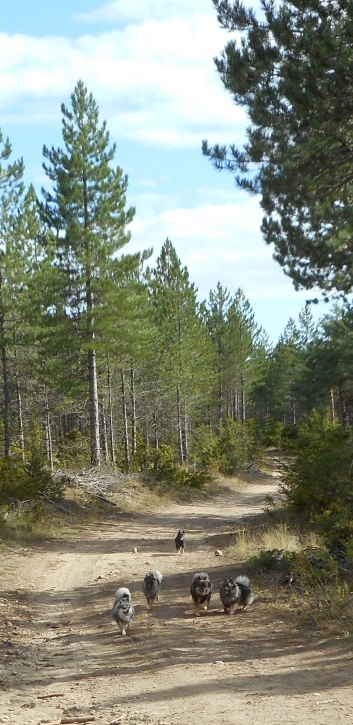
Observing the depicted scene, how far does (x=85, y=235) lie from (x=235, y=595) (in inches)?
731

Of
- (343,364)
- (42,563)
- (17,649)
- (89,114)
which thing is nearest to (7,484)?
(42,563)

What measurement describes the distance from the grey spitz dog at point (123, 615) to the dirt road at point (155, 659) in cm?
12

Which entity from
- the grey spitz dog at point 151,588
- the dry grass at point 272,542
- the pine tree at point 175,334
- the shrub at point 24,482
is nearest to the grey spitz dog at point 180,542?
the dry grass at point 272,542

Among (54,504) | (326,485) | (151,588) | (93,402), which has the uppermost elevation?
(93,402)

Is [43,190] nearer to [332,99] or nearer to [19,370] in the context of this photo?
[19,370]

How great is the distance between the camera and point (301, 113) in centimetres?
1051

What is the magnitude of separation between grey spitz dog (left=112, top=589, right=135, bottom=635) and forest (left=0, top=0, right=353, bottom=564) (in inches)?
120

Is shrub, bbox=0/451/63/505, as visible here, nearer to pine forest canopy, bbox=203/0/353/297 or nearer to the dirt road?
the dirt road

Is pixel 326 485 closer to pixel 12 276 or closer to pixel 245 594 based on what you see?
pixel 245 594

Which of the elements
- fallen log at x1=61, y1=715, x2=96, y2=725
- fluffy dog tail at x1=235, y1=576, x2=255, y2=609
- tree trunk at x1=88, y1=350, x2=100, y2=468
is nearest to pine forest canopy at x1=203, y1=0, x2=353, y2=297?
fluffy dog tail at x1=235, y1=576, x2=255, y2=609

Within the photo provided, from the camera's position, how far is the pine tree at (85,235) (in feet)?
85.9

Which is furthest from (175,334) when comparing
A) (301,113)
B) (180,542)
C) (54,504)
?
(301,113)

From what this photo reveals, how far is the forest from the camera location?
10.7 metres

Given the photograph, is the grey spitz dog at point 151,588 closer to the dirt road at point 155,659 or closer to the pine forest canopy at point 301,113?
the dirt road at point 155,659
